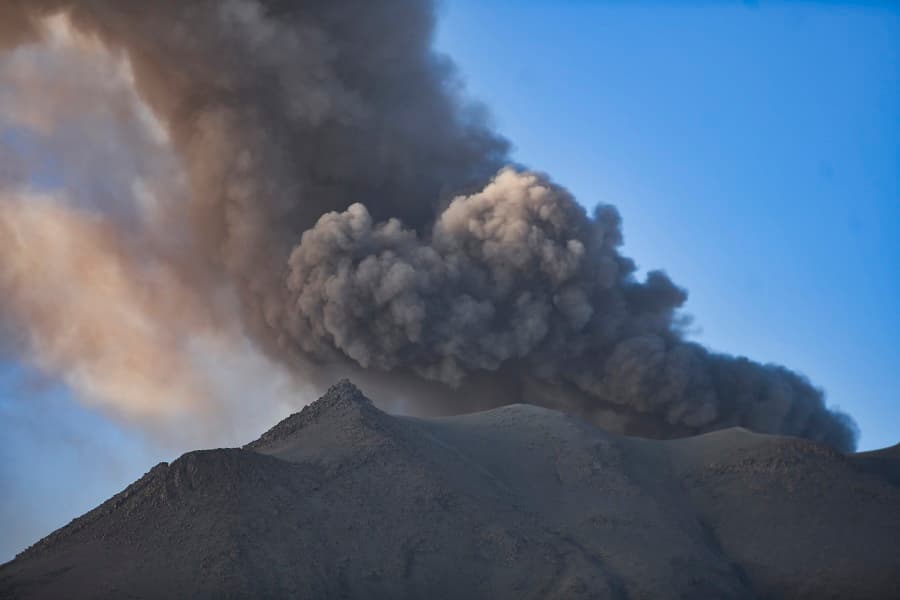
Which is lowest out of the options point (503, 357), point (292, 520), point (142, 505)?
point (292, 520)

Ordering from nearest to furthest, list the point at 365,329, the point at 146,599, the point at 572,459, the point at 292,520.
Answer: the point at 146,599
the point at 292,520
the point at 572,459
the point at 365,329

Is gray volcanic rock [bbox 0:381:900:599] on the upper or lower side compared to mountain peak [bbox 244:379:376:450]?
lower

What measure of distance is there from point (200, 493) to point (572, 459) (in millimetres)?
13824

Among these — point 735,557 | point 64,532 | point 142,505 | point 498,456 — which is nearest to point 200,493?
point 142,505

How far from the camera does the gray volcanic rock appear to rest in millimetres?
29672

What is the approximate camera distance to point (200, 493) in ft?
105

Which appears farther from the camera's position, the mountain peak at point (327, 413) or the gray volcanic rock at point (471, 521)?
the mountain peak at point (327, 413)

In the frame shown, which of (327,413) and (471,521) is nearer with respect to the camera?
(471,521)

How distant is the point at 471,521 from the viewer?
3356cm

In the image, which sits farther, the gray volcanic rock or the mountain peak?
the mountain peak

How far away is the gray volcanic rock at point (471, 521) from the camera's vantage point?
29672mm

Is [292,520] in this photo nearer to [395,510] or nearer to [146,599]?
[395,510]

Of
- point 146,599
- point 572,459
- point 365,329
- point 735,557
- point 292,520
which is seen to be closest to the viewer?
point 146,599

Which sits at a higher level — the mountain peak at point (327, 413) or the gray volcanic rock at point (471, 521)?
the mountain peak at point (327, 413)
